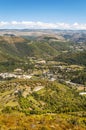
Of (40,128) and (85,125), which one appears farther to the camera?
(85,125)

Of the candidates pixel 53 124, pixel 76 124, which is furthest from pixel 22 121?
pixel 76 124

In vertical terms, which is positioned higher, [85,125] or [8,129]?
[8,129]

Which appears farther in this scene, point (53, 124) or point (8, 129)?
point (53, 124)

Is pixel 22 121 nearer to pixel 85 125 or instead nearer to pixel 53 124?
pixel 53 124

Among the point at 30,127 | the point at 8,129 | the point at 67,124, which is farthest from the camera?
the point at 67,124

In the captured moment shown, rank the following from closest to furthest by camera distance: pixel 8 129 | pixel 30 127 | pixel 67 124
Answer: pixel 8 129, pixel 30 127, pixel 67 124

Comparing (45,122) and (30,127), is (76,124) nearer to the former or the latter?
(45,122)

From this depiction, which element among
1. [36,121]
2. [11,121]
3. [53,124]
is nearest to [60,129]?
[53,124]

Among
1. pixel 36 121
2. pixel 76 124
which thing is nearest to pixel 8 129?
pixel 36 121
